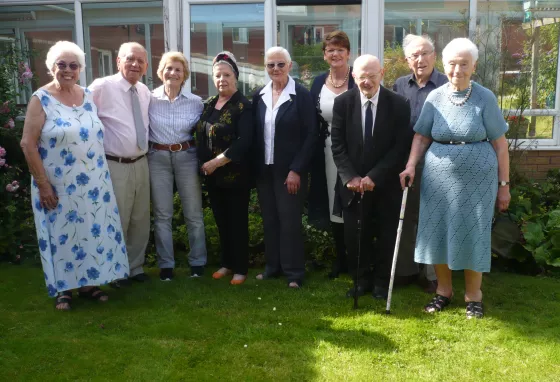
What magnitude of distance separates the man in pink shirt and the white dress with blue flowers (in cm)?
19

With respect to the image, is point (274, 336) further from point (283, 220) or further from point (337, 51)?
point (337, 51)

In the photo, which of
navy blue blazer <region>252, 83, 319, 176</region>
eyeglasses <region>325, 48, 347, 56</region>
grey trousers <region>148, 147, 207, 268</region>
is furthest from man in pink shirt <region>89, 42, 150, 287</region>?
eyeglasses <region>325, 48, 347, 56</region>

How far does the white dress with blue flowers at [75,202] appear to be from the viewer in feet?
13.5

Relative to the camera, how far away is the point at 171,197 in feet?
16.5

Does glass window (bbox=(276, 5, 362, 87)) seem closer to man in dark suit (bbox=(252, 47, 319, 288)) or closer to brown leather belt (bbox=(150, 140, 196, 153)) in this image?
man in dark suit (bbox=(252, 47, 319, 288))

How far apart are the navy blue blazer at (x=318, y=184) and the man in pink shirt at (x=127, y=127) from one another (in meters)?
1.42

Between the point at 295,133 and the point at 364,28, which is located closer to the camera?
the point at 295,133

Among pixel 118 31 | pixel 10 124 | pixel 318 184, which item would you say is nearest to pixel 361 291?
pixel 318 184

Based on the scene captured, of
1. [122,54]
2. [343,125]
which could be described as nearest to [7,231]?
[122,54]

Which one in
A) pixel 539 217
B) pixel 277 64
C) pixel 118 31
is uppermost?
pixel 118 31

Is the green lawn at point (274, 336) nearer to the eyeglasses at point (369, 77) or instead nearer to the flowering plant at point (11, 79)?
the eyeglasses at point (369, 77)

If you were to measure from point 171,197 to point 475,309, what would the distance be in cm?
268

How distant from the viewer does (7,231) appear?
5.86m

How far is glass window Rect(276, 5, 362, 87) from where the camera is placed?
6852mm
